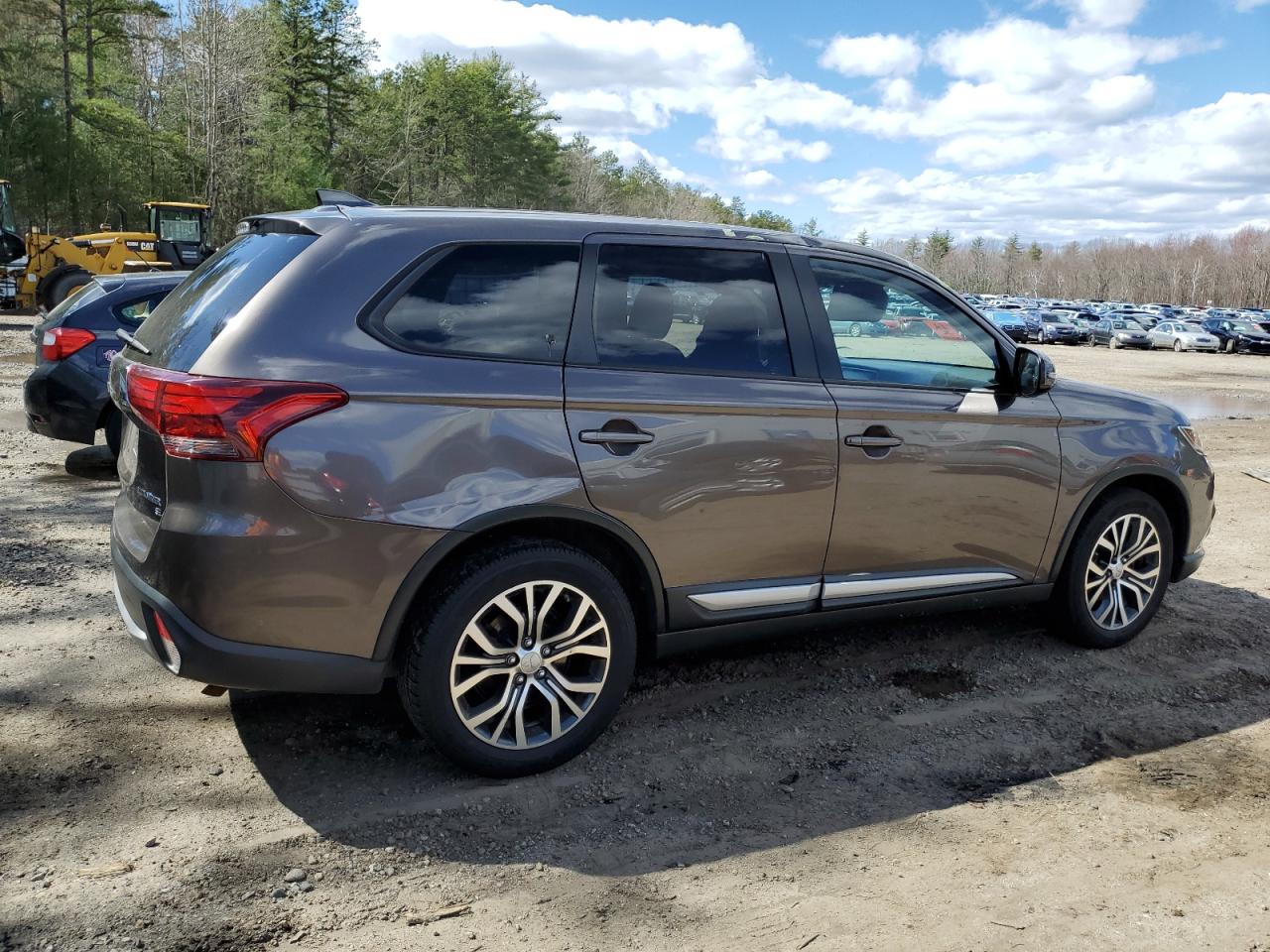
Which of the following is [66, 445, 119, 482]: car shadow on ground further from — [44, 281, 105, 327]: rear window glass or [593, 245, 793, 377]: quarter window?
[593, 245, 793, 377]: quarter window

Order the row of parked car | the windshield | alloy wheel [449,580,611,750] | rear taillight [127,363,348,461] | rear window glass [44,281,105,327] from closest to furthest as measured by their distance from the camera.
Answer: rear taillight [127,363,348,461], alloy wheel [449,580,611,750], rear window glass [44,281,105,327], the windshield, the row of parked car

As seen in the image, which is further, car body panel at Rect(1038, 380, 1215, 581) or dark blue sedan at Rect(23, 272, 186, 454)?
dark blue sedan at Rect(23, 272, 186, 454)

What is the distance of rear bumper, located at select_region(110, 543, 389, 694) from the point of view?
3.07 m

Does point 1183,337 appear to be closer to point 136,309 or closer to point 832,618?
point 136,309

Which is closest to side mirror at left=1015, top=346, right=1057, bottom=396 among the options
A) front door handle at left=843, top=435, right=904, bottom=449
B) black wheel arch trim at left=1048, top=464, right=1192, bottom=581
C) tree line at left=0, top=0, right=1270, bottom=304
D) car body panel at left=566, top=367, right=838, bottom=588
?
black wheel arch trim at left=1048, top=464, right=1192, bottom=581

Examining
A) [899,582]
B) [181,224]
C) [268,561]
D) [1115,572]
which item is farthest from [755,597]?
[181,224]

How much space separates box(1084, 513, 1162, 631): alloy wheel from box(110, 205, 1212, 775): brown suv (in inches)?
23.9

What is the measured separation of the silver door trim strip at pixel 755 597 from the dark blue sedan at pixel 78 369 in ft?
17.2

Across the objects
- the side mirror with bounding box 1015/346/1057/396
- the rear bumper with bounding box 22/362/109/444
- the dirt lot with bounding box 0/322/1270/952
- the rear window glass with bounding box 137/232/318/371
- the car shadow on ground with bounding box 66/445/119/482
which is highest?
the rear window glass with bounding box 137/232/318/371

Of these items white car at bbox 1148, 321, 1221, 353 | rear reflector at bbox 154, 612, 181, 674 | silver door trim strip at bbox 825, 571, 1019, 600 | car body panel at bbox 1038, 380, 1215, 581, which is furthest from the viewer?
white car at bbox 1148, 321, 1221, 353

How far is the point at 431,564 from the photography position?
3.19 meters

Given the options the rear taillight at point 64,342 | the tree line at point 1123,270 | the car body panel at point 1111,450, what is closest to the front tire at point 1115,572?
the car body panel at point 1111,450

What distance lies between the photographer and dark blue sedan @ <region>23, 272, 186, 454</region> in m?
7.29

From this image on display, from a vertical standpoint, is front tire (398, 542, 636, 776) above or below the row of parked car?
below
